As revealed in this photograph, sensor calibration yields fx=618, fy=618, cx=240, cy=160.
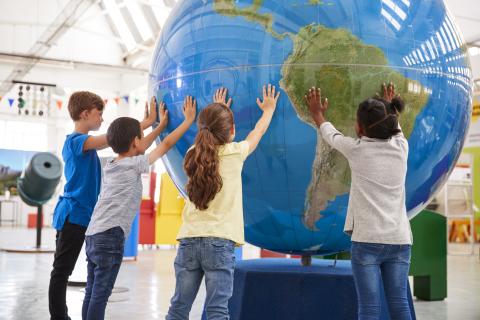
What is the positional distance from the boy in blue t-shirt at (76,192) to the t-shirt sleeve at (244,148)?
89 cm

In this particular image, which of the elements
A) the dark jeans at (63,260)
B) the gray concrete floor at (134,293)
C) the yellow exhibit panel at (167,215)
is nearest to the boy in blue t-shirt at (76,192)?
the dark jeans at (63,260)

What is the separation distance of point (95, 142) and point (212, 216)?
1.11 metres

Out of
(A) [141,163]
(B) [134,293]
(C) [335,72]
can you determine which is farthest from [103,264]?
(B) [134,293]

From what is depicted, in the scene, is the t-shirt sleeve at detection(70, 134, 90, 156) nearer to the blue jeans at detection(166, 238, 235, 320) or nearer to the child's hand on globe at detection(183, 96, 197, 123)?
the child's hand on globe at detection(183, 96, 197, 123)

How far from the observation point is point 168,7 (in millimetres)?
16000

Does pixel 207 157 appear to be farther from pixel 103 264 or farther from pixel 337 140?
pixel 103 264

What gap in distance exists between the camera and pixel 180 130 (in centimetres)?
291

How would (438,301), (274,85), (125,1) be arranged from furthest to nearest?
(125,1)
(438,301)
(274,85)

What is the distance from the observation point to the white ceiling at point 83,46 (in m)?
19.3

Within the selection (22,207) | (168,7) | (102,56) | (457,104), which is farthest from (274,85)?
(22,207)

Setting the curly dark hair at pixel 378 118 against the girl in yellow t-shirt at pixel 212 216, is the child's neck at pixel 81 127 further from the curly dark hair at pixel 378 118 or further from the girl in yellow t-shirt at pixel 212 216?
the curly dark hair at pixel 378 118

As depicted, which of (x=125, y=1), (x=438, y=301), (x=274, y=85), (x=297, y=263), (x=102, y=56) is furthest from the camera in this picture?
(x=102, y=56)

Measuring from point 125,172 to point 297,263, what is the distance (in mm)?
1094

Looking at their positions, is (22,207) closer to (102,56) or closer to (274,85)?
(102,56)
